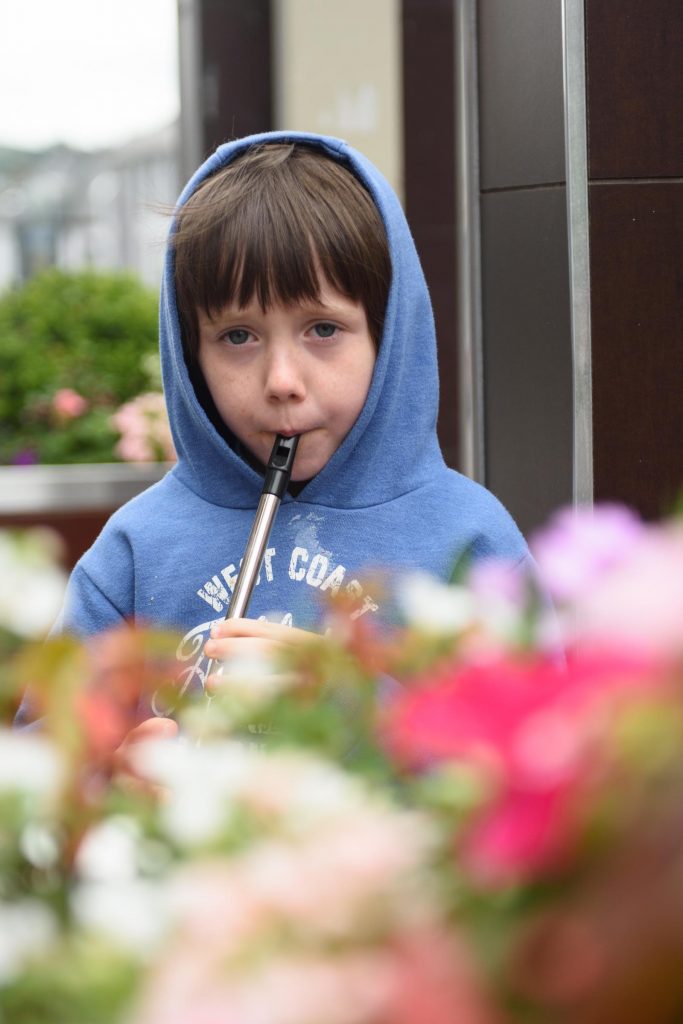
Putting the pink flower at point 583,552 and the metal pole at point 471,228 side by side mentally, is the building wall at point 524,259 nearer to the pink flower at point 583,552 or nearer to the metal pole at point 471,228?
the metal pole at point 471,228

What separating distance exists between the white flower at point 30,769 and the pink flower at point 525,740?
0.10 meters

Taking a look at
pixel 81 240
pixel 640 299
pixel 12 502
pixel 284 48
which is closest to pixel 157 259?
pixel 81 240

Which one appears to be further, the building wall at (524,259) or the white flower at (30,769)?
the building wall at (524,259)

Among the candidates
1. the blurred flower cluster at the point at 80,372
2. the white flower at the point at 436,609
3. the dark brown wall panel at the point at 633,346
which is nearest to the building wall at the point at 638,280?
the dark brown wall panel at the point at 633,346

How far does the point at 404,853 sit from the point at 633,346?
1.49 metres

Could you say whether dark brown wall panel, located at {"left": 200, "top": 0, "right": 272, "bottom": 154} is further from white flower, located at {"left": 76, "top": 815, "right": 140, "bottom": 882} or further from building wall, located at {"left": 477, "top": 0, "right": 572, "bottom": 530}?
white flower, located at {"left": 76, "top": 815, "right": 140, "bottom": 882}

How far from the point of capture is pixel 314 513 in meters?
1.43

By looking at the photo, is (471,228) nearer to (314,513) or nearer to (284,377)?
(314,513)

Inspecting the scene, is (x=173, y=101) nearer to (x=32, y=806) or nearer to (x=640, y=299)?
(x=640, y=299)

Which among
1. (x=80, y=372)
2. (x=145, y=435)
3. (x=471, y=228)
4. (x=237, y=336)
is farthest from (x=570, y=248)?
(x=80, y=372)

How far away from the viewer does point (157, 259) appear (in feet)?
13.9

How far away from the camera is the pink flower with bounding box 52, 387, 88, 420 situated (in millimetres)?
3889

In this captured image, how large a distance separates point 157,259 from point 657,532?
12.8 feet

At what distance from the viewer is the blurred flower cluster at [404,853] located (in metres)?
0.33
